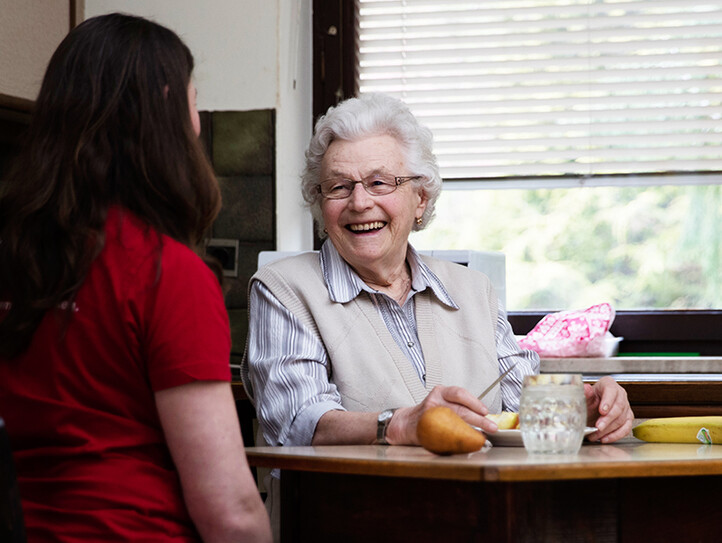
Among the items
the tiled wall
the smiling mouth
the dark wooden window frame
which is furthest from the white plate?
the dark wooden window frame

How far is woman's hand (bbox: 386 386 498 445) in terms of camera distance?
1357 millimetres

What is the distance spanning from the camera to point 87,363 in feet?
3.55

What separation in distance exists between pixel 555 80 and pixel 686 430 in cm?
184

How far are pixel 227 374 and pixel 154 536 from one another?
0.69ft

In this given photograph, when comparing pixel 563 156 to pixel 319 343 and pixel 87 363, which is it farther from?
pixel 87 363

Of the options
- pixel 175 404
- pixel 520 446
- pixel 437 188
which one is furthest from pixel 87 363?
pixel 437 188

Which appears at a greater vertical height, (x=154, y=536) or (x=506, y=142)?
(x=506, y=142)

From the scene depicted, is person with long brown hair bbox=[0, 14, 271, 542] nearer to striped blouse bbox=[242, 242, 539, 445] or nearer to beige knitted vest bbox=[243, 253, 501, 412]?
striped blouse bbox=[242, 242, 539, 445]

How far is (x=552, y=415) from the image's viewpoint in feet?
4.09

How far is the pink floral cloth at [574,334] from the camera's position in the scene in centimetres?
274

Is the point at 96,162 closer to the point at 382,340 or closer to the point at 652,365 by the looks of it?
the point at 382,340

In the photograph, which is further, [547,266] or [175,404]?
[547,266]

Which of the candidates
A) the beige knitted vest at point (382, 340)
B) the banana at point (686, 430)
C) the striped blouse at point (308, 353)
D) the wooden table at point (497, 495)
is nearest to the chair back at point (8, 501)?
the wooden table at point (497, 495)

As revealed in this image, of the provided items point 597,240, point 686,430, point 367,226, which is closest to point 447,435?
point 686,430
